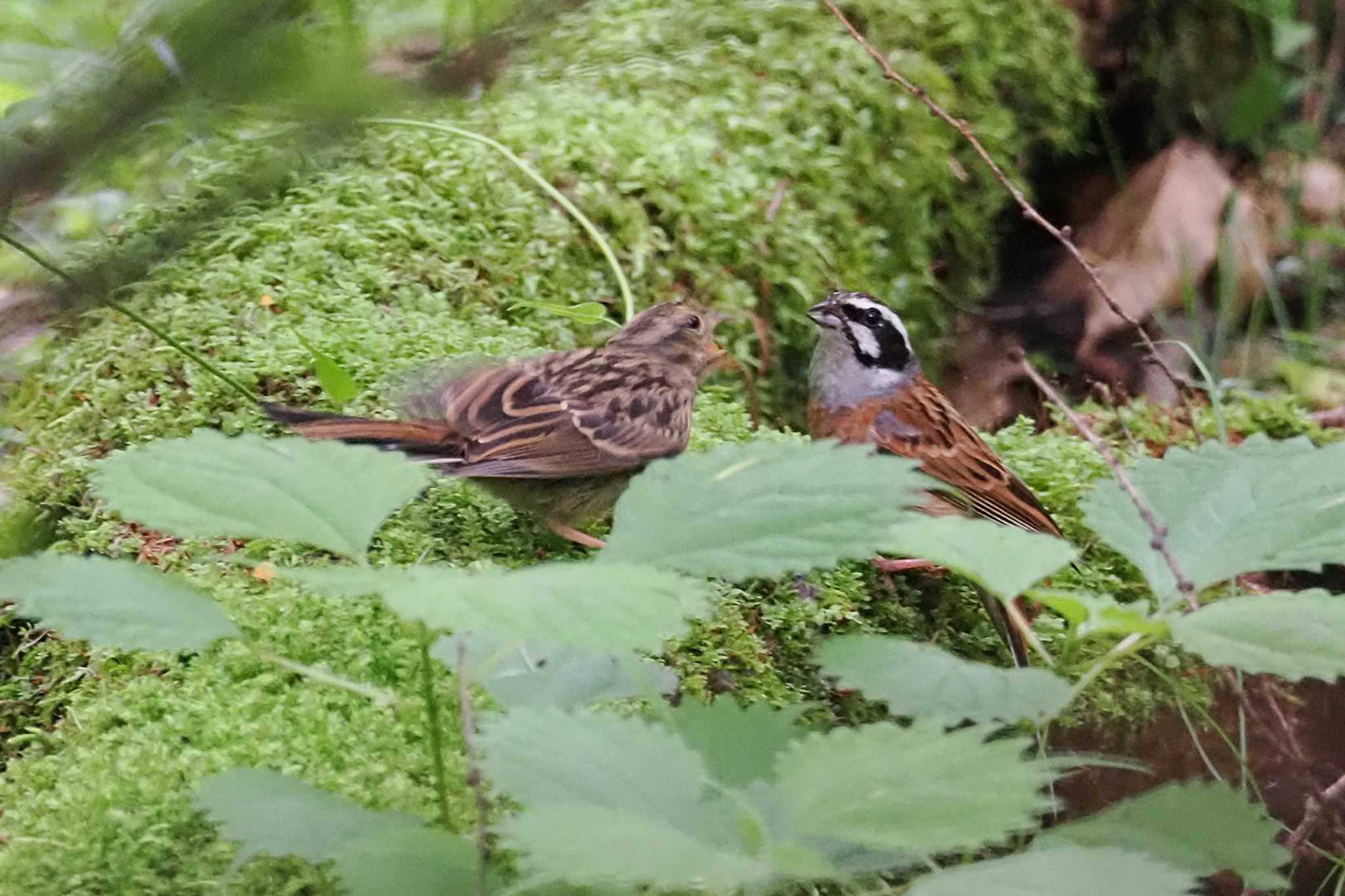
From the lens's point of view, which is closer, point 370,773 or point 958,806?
point 958,806

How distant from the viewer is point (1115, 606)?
1.45 m

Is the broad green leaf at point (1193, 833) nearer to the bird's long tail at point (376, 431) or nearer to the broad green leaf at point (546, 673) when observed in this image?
the broad green leaf at point (546, 673)

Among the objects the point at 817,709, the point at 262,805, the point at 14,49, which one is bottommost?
the point at 817,709

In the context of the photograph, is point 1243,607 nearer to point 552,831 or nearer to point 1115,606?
point 1115,606

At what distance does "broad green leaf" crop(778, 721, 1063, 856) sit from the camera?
1.15 m

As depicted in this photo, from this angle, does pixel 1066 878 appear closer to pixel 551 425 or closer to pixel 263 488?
pixel 263 488

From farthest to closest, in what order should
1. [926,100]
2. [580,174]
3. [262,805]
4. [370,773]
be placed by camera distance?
1. [580,174]
2. [926,100]
3. [370,773]
4. [262,805]

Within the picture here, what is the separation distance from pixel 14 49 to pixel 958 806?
6.81 ft

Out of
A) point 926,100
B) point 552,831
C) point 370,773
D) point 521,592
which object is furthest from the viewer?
point 926,100

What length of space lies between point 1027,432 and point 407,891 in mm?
3148

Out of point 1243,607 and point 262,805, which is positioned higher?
point 1243,607

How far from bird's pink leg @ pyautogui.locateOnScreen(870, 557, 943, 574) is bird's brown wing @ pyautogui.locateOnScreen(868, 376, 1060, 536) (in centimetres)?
19

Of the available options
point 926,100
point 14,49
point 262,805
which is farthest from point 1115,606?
point 926,100

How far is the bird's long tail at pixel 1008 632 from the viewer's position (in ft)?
8.97
